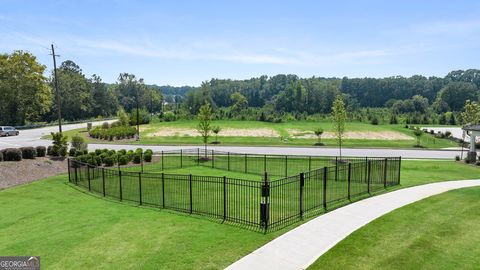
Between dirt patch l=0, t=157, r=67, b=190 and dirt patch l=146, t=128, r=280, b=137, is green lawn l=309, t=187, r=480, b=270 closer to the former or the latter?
dirt patch l=0, t=157, r=67, b=190

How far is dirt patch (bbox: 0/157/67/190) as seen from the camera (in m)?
19.6

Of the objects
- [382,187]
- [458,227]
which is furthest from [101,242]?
[382,187]

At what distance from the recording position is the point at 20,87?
2537 inches

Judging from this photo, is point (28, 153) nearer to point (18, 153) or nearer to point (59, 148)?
point (18, 153)

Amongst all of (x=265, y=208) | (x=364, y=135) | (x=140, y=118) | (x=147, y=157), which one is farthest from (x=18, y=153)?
(x=140, y=118)

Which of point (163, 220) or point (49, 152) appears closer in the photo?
point (163, 220)

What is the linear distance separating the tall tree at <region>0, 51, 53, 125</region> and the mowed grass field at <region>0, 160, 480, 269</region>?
59.2 m

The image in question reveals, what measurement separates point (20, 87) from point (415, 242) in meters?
71.9

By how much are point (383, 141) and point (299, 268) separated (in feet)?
133

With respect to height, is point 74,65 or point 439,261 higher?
point 74,65

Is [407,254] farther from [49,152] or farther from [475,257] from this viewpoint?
[49,152]

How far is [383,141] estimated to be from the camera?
44656mm

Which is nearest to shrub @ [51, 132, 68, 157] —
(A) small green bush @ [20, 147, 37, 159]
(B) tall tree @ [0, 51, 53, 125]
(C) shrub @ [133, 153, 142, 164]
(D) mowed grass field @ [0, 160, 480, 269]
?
(A) small green bush @ [20, 147, 37, 159]

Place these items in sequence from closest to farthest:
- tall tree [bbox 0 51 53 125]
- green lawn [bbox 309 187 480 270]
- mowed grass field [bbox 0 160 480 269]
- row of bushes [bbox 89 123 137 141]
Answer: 1. green lawn [bbox 309 187 480 270]
2. mowed grass field [bbox 0 160 480 269]
3. row of bushes [bbox 89 123 137 141]
4. tall tree [bbox 0 51 53 125]
